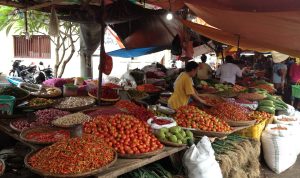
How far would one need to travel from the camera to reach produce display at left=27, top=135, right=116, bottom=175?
2.44 meters

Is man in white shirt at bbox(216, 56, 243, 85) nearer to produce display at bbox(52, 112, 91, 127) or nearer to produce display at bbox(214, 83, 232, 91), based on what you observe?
produce display at bbox(214, 83, 232, 91)

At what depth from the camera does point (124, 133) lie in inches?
125

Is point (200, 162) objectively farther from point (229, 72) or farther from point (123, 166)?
point (229, 72)

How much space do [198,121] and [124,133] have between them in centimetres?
122

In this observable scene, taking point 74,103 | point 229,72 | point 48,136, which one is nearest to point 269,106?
point 229,72

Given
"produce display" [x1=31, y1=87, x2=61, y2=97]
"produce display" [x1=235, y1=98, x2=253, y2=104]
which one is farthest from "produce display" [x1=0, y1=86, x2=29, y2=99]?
"produce display" [x1=235, y1=98, x2=253, y2=104]

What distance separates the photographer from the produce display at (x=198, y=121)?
12.8 feet

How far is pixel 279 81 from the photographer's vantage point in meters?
11.9

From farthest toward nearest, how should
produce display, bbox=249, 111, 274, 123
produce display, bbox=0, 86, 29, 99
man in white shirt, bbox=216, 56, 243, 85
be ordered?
man in white shirt, bbox=216, 56, 243, 85, produce display, bbox=249, 111, 274, 123, produce display, bbox=0, 86, 29, 99

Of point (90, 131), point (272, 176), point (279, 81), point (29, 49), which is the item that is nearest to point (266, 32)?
point (272, 176)

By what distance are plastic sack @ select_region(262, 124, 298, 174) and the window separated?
13.2m

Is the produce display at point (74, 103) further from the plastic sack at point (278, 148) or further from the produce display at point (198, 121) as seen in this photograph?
the plastic sack at point (278, 148)

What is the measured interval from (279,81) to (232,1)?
28.5 ft

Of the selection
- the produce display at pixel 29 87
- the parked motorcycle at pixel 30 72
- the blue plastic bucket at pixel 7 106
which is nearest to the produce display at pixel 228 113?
the blue plastic bucket at pixel 7 106
